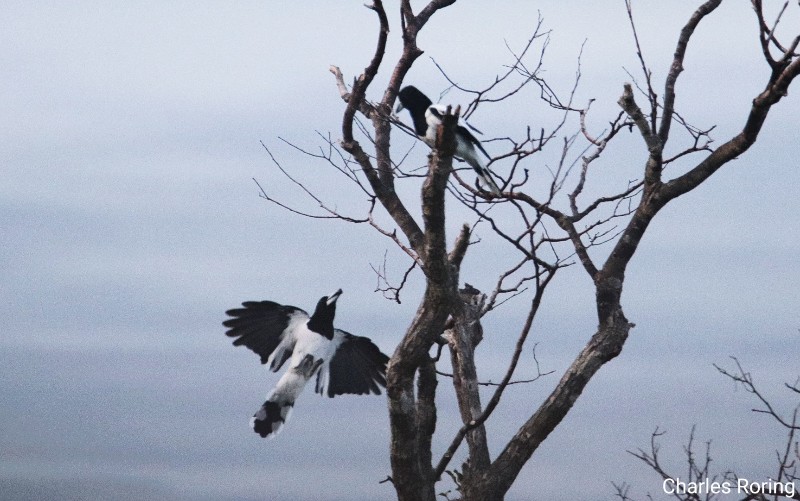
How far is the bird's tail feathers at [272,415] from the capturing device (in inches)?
221

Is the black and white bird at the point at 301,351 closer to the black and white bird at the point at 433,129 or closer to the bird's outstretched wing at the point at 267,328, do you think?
the bird's outstretched wing at the point at 267,328

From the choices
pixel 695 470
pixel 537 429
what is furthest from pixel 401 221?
pixel 695 470

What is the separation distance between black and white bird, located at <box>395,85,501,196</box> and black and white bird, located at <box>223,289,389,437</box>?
132 centimetres

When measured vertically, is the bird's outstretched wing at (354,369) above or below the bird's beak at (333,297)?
below

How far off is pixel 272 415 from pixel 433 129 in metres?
2.39

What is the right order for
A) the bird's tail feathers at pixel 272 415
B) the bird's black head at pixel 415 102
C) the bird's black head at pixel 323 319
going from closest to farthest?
1. the bird's tail feathers at pixel 272 415
2. the bird's black head at pixel 323 319
3. the bird's black head at pixel 415 102

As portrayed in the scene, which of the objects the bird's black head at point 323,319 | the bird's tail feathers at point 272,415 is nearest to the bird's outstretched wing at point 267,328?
the bird's black head at point 323,319

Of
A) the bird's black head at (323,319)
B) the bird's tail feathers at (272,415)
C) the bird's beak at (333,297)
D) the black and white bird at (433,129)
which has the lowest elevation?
the bird's tail feathers at (272,415)

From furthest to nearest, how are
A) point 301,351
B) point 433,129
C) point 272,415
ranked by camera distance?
point 433,129 < point 301,351 < point 272,415

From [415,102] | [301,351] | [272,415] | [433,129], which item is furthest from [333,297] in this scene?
[415,102]

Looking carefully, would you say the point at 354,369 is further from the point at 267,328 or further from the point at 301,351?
the point at 267,328

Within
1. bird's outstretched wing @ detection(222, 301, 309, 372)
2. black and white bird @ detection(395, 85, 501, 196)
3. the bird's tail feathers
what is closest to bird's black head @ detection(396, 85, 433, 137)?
black and white bird @ detection(395, 85, 501, 196)

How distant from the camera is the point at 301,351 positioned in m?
5.79

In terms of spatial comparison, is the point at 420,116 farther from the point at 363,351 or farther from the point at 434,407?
the point at 434,407
